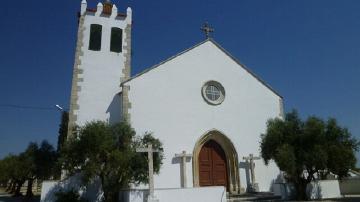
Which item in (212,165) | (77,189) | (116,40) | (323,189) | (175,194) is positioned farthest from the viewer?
(116,40)

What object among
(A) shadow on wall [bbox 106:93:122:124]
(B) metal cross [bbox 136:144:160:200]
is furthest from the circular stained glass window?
(B) metal cross [bbox 136:144:160:200]

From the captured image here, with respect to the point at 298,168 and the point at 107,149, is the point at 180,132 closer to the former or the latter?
the point at 107,149

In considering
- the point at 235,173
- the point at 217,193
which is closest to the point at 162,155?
the point at 217,193

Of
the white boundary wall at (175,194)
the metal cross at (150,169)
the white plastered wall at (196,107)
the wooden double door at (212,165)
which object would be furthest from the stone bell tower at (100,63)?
the metal cross at (150,169)

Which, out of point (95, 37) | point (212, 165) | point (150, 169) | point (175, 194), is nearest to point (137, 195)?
point (150, 169)

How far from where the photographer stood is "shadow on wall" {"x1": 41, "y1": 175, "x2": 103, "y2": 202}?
1537 centimetres

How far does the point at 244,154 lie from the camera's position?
63.0ft

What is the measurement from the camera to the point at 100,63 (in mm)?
20547

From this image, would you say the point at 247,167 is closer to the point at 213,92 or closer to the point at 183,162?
the point at 183,162

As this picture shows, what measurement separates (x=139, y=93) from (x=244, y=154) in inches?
279

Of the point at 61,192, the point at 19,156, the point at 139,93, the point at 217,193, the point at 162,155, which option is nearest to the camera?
the point at 217,193

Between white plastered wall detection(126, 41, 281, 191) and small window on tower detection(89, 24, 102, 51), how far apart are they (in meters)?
4.56

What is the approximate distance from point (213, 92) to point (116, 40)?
7.30 meters

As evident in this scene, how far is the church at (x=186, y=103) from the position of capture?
17844 mm
